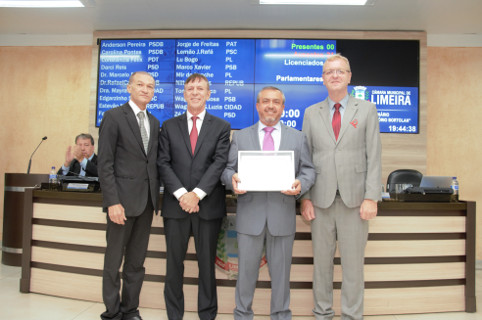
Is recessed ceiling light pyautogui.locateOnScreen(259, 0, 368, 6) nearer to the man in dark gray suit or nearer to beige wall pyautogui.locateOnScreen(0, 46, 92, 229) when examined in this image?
the man in dark gray suit

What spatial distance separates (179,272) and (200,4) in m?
3.29

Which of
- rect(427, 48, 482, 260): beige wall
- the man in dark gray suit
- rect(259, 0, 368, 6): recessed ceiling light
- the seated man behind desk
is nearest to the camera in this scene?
the man in dark gray suit

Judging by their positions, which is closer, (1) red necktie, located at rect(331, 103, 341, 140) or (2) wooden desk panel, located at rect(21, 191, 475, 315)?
(1) red necktie, located at rect(331, 103, 341, 140)

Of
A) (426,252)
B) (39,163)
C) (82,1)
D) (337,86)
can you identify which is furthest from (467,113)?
(39,163)

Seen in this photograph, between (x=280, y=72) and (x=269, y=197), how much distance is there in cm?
298

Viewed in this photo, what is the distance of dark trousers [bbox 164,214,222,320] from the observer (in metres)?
2.30

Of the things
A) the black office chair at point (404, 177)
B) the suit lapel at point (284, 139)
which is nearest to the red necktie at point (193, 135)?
the suit lapel at point (284, 139)

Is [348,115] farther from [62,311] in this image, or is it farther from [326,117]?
[62,311]

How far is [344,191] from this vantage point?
2.19m

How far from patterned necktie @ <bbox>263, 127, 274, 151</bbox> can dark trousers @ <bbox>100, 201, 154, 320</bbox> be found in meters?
0.90

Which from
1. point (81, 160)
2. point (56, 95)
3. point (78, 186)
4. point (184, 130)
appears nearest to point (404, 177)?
point (184, 130)

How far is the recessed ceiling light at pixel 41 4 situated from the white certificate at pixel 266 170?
349 cm

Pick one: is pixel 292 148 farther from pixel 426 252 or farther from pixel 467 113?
pixel 467 113

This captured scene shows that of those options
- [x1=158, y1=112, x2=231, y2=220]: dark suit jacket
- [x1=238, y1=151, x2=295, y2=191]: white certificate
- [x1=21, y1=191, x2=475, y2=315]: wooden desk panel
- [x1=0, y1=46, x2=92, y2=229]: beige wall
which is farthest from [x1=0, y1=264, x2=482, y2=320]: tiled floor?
[x1=0, y1=46, x2=92, y2=229]: beige wall
